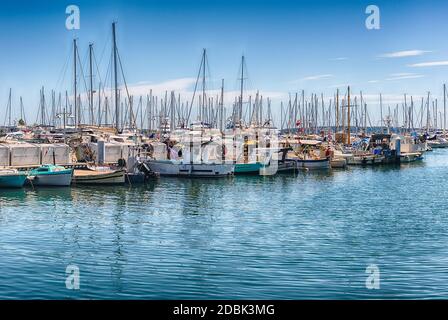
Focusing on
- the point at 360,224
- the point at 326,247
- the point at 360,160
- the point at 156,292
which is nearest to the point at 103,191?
the point at 360,224

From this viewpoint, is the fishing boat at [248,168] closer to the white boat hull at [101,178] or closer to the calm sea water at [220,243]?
the calm sea water at [220,243]

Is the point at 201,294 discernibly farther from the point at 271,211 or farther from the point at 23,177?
the point at 23,177

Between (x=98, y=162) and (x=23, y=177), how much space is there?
43.7 feet

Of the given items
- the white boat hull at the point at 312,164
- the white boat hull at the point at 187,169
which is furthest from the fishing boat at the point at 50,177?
the white boat hull at the point at 312,164

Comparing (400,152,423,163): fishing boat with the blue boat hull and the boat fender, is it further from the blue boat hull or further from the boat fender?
the blue boat hull

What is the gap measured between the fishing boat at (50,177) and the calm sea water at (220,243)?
1426 millimetres

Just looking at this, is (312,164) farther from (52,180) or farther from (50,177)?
(50,177)

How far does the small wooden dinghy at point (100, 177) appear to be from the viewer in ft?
144

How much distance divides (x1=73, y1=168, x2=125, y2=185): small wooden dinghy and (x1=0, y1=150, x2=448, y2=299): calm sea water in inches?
77.3

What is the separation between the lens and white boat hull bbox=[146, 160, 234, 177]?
173 feet

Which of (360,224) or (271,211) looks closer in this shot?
(360,224)

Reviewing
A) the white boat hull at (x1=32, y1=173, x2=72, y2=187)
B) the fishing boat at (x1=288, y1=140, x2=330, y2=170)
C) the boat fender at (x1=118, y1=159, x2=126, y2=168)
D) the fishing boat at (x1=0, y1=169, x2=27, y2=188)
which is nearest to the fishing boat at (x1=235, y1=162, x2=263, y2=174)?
the fishing boat at (x1=288, y1=140, x2=330, y2=170)

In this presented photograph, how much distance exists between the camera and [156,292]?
52.7 feet
